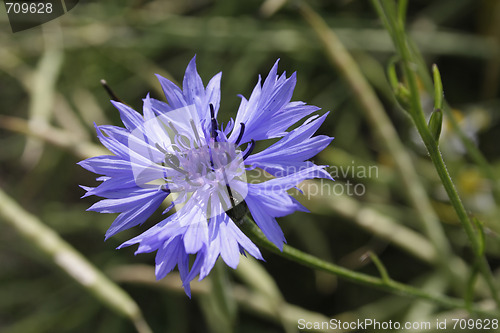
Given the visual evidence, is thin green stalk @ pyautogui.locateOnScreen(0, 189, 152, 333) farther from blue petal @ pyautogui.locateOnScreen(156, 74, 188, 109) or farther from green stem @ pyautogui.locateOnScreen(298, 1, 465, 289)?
green stem @ pyautogui.locateOnScreen(298, 1, 465, 289)

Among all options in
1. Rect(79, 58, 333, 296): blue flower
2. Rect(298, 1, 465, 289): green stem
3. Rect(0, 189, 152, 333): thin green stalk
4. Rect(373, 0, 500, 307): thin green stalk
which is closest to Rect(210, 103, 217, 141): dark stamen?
Rect(79, 58, 333, 296): blue flower

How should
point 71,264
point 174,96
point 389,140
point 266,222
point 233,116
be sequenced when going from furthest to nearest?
point 233,116
point 389,140
point 71,264
point 174,96
point 266,222

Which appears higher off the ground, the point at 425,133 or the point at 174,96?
the point at 174,96

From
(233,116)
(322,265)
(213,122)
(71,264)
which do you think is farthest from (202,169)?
(233,116)

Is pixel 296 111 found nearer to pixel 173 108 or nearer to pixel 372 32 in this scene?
pixel 173 108

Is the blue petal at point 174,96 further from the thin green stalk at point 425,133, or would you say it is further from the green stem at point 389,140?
the green stem at point 389,140

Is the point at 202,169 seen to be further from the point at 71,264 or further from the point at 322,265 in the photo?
the point at 71,264

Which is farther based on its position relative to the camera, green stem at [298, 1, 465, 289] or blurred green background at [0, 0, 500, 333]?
blurred green background at [0, 0, 500, 333]
